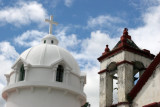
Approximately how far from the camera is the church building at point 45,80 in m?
22.9

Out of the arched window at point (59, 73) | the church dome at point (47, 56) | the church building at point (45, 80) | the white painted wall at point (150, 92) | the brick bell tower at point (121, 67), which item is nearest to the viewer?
the white painted wall at point (150, 92)

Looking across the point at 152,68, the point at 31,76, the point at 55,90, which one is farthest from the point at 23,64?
the point at 152,68

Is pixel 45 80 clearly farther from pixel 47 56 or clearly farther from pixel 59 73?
pixel 47 56

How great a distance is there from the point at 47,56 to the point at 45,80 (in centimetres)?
232

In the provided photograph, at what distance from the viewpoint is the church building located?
75.2ft

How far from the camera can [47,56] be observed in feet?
81.2

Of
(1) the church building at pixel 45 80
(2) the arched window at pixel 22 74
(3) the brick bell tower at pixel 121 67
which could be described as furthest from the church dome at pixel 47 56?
(3) the brick bell tower at pixel 121 67

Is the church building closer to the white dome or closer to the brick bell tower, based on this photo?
the white dome

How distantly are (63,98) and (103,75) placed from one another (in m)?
6.75

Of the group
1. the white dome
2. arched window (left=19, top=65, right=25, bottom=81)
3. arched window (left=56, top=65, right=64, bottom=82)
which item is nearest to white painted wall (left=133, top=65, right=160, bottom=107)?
arched window (left=56, top=65, right=64, bottom=82)

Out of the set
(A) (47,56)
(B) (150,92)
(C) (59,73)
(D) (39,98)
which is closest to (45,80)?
(D) (39,98)

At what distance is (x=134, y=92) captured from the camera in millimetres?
15523

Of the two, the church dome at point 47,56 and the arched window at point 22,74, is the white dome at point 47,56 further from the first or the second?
the arched window at point 22,74

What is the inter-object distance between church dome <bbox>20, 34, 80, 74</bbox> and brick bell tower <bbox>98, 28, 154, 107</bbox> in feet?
23.0
